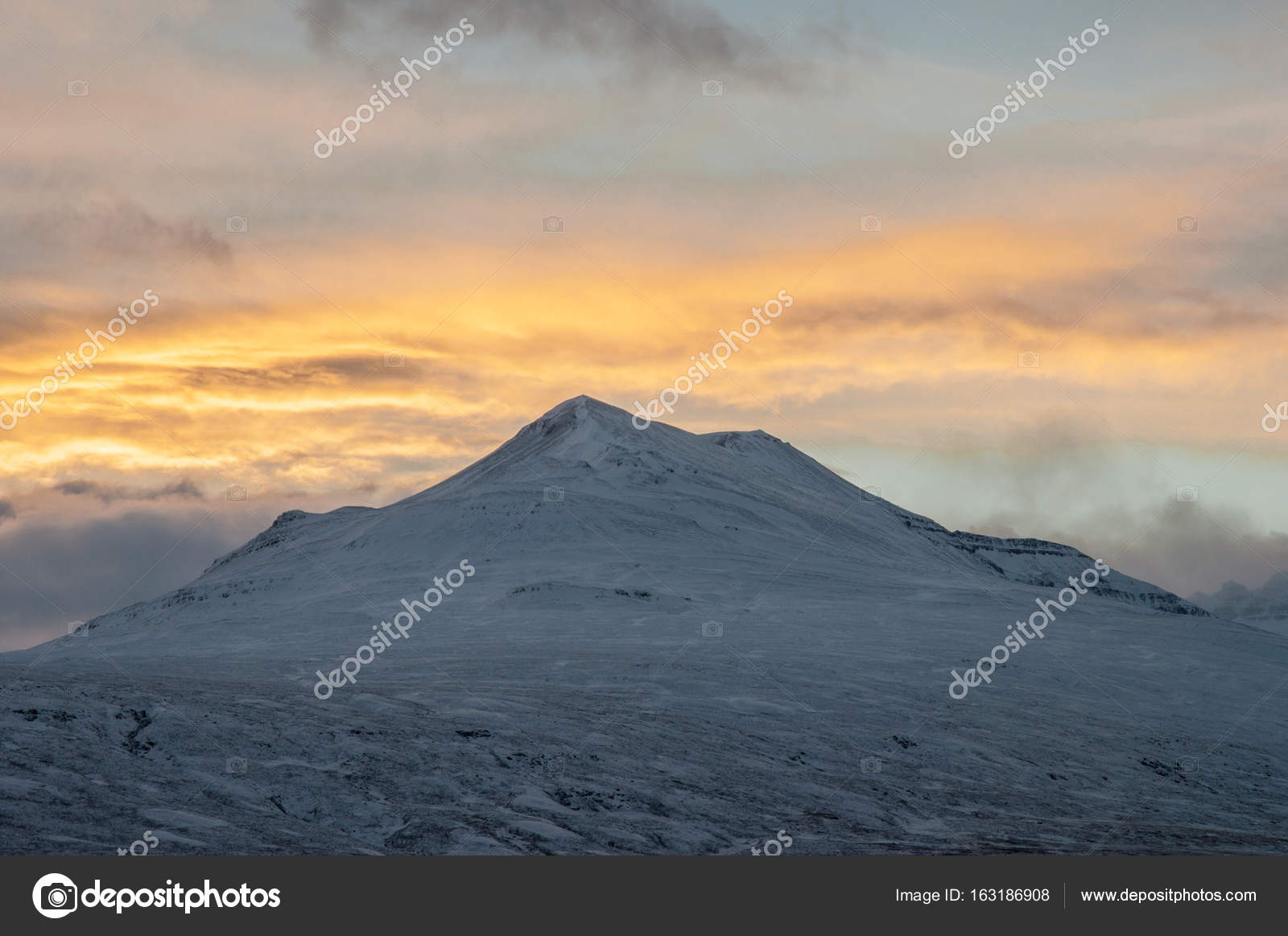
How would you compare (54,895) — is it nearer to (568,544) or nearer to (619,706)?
(619,706)

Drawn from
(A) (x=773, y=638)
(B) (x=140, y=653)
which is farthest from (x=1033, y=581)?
(B) (x=140, y=653)

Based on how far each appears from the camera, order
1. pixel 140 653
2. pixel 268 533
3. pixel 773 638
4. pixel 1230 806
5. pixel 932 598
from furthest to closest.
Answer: pixel 268 533 < pixel 932 598 < pixel 140 653 < pixel 773 638 < pixel 1230 806

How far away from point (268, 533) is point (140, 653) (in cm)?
5193

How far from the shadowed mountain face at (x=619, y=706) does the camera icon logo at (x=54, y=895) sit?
2599 mm

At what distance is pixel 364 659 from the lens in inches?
1950

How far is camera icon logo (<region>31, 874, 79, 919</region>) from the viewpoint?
15805mm

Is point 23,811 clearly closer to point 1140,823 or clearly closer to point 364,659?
point 1140,823

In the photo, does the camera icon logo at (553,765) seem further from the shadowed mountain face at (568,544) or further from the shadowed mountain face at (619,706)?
the shadowed mountain face at (568,544)

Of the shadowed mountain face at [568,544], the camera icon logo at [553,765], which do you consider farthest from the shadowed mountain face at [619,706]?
the shadowed mountain face at [568,544]

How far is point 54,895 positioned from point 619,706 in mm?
22607

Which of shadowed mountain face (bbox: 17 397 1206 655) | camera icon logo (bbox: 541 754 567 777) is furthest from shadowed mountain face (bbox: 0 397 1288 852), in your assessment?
shadowed mountain face (bbox: 17 397 1206 655)

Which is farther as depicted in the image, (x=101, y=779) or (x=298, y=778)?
(x=298, y=778)

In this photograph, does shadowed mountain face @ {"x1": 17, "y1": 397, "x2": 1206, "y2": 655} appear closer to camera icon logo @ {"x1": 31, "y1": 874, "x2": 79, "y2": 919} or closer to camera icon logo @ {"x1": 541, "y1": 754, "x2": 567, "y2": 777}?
camera icon logo @ {"x1": 541, "y1": 754, "x2": 567, "y2": 777}

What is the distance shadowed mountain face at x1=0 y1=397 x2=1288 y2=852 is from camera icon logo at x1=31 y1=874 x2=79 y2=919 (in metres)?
2.60
